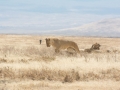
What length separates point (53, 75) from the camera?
1500 centimetres

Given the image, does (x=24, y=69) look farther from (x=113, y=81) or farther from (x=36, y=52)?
(x=36, y=52)

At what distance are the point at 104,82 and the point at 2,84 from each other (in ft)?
13.4

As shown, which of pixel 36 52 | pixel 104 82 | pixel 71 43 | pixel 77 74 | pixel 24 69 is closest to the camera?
pixel 104 82

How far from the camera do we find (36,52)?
27734mm

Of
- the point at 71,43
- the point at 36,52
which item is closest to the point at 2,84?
the point at 36,52

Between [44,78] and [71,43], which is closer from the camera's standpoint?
[44,78]

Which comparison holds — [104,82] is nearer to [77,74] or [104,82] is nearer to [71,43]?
[77,74]

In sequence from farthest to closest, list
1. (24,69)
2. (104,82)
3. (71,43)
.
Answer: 1. (71,43)
2. (24,69)
3. (104,82)

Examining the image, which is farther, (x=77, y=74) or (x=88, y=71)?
(x=88, y=71)

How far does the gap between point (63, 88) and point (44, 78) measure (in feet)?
6.83

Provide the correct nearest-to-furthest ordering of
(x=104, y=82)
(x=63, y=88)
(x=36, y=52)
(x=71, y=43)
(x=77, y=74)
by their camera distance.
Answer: (x=63, y=88) → (x=104, y=82) → (x=77, y=74) → (x=36, y=52) → (x=71, y=43)

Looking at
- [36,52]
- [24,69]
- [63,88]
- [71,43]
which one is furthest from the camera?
[71,43]

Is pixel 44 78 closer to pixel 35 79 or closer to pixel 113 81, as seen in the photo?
pixel 35 79

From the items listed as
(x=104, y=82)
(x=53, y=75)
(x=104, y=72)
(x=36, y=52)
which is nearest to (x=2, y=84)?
(x=53, y=75)
